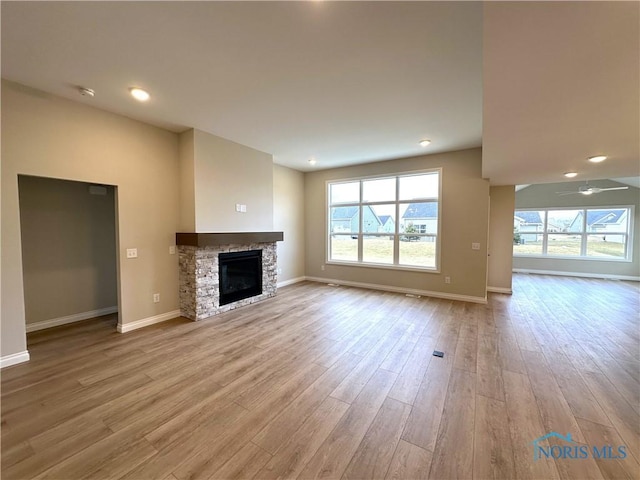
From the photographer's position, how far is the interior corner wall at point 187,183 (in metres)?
3.80

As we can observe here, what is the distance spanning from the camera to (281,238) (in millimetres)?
5141

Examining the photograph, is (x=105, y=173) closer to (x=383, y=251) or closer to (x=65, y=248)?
(x=65, y=248)

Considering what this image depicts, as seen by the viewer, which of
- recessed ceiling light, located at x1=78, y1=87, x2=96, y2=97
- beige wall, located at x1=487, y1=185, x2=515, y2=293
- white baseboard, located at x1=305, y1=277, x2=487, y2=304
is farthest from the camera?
beige wall, located at x1=487, y1=185, x2=515, y2=293

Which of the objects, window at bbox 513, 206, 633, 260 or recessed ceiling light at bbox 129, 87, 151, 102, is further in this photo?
window at bbox 513, 206, 633, 260

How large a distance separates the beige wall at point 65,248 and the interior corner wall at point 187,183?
4.18 ft

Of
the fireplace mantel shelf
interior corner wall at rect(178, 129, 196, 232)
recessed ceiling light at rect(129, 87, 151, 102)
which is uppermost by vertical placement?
recessed ceiling light at rect(129, 87, 151, 102)

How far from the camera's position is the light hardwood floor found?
1.50m

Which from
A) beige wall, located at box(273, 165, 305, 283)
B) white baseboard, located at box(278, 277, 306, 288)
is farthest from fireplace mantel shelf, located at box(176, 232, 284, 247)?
white baseboard, located at box(278, 277, 306, 288)

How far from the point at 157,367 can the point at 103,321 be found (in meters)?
2.06

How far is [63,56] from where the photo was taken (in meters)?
2.16

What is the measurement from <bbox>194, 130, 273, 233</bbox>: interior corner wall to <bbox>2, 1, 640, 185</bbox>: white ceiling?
2.14ft

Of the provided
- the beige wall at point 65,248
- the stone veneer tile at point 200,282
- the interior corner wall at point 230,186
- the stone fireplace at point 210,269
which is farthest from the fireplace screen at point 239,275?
the beige wall at point 65,248

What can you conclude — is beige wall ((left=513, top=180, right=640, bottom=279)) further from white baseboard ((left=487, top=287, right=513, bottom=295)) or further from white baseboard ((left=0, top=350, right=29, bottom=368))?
white baseboard ((left=0, top=350, right=29, bottom=368))

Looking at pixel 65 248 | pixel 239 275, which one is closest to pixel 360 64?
pixel 239 275
